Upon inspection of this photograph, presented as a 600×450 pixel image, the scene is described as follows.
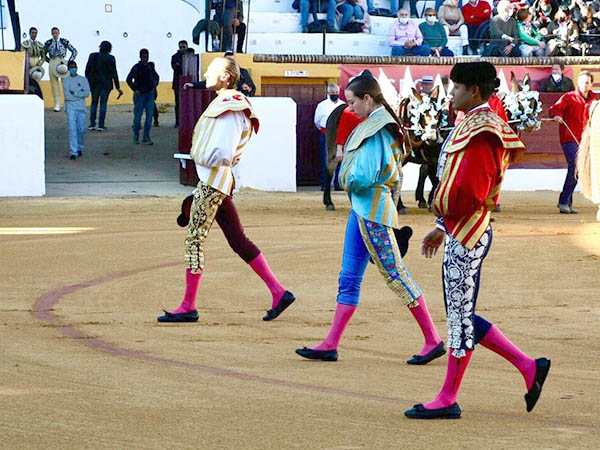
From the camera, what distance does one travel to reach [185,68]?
21484 millimetres

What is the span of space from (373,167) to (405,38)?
17579 millimetres

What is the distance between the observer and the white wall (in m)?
28.8

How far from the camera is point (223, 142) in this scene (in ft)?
26.5

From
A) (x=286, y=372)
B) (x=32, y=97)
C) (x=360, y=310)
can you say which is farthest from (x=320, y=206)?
(x=286, y=372)

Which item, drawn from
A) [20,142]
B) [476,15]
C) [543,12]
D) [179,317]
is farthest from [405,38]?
[179,317]

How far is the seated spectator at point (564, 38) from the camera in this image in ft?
77.3

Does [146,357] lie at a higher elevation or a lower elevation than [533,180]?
higher

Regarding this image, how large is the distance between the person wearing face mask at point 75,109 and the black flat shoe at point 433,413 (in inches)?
669

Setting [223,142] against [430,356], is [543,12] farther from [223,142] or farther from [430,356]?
[430,356]

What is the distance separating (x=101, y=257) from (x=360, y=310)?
372cm

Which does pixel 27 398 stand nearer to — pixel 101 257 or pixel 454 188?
pixel 454 188

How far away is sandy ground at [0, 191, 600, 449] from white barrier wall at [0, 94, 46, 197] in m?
4.72

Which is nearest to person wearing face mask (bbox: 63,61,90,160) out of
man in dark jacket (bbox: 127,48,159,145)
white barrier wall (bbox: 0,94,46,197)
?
man in dark jacket (bbox: 127,48,159,145)

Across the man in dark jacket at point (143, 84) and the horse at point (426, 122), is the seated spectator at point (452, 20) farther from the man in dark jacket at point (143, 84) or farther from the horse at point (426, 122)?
the horse at point (426, 122)
